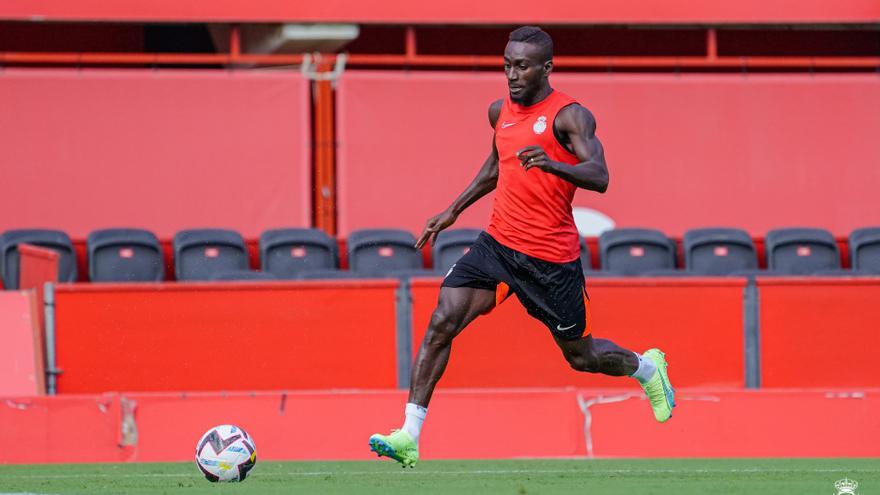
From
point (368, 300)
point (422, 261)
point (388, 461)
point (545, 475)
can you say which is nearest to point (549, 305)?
point (545, 475)

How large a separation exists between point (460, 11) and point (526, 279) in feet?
32.1

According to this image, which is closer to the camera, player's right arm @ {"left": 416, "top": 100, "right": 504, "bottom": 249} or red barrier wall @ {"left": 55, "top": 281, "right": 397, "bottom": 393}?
player's right arm @ {"left": 416, "top": 100, "right": 504, "bottom": 249}

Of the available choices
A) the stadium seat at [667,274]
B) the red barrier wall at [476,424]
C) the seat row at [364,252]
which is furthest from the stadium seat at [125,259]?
the stadium seat at [667,274]

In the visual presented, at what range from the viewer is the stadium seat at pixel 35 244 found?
13438mm

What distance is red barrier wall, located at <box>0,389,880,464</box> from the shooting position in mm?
9828

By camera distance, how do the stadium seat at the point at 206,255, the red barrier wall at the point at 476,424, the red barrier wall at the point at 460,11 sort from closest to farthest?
the red barrier wall at the point at 476,424, the stadium seat at the point at 206,255, the red barrier wall at the point at 460,11

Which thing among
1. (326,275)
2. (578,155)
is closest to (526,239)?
(578,155)

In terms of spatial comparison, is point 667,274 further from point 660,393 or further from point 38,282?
point 38,282

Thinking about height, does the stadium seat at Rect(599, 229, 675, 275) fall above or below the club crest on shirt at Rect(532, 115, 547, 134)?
below

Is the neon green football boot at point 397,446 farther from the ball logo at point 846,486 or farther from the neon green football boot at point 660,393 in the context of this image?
the ball logo at point 846,486

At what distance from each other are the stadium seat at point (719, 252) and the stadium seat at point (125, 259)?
5.27 m

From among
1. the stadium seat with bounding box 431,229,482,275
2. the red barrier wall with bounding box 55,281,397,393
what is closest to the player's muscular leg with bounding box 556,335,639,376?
the red barrier wall with bounding box 55,281,397,393

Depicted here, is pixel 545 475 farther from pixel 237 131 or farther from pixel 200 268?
pixel 237 131

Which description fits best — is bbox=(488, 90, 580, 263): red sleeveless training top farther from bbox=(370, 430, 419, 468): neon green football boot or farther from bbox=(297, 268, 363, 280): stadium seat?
bbox=(297, 268, 363, 280): stadium seat
